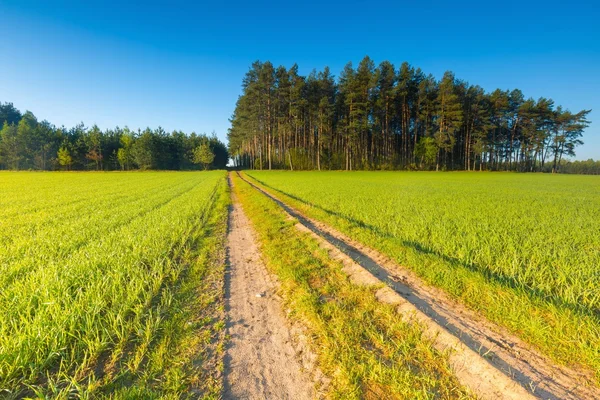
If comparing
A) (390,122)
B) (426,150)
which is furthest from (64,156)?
(426,150)

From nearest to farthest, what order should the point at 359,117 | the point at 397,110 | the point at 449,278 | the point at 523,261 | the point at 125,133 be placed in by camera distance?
the point at 449,278, the point at 523,261, the point at 359,117, the point at 397,110, the point at 125,133

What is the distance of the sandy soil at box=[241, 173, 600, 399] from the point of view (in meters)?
2.14

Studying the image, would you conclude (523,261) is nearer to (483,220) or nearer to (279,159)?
(483,220)

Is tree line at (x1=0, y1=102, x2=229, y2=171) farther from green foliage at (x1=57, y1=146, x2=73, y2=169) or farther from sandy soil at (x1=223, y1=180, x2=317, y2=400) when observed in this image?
sandy soil at (x1=223, y1=180, x2=317, y2=400)

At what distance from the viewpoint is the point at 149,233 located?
6844mm

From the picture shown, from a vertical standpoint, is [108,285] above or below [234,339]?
above

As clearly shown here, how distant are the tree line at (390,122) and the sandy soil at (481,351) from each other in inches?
1981

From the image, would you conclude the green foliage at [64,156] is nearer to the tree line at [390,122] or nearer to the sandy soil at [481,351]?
the tree line at [390,122]

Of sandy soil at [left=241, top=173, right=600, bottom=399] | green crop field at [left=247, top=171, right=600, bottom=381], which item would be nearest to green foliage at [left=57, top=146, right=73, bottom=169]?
green crop field at [left=247, top=171, right=600, bottom=381]

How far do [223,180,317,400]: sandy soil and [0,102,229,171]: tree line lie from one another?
87.6 meters

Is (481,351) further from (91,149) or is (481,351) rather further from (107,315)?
(91,149)

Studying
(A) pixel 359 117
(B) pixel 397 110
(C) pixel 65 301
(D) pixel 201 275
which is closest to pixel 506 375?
(D) pixel 201 275

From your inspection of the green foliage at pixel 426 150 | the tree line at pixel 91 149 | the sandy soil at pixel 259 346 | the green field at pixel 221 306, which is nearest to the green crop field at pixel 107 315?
the green field at pixel 221 306

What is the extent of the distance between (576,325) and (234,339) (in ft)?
13.3
